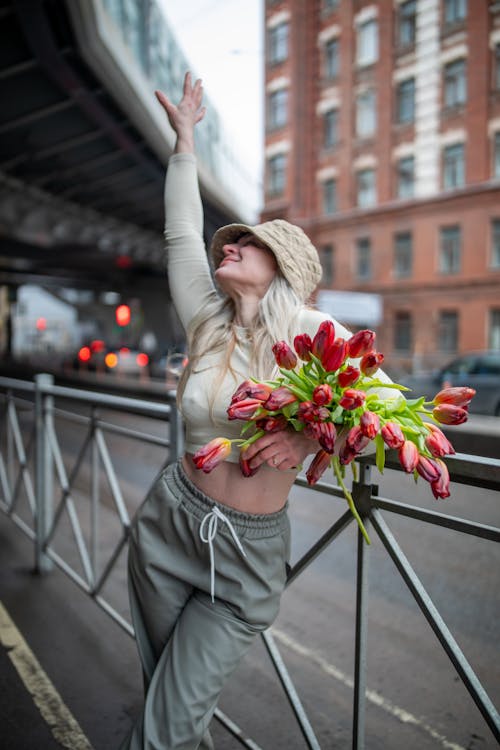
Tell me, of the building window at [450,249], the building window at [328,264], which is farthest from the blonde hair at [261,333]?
the building window at [328,264]

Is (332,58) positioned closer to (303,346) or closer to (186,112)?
(186,112)

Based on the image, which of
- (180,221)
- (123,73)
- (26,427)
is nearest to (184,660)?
(180,221)

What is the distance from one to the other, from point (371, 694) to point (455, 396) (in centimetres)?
206

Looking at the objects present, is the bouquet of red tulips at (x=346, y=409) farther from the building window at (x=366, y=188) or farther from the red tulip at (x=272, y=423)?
the building window at (x=366, y=188)

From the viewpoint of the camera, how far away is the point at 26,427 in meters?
5.29

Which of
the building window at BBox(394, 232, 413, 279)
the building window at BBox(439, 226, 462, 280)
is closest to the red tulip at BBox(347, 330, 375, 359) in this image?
the building window at BBox(439, 226, 462, 280)

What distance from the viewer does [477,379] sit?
11.6m

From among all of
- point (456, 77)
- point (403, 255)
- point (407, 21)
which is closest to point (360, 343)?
point (407, 21)

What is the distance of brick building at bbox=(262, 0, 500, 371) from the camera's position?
5395mm

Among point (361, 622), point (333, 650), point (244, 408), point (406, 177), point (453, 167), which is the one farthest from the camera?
point (406, 177)

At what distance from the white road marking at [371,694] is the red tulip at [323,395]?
1.97 metres

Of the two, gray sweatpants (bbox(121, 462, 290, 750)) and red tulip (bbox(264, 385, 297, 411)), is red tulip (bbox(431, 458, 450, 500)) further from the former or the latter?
gray sweatpants (bbox(121, 462, 290, 750))

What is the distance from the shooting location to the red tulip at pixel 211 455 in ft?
4.41

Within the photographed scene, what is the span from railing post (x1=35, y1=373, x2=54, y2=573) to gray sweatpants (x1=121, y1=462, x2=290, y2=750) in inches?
102
